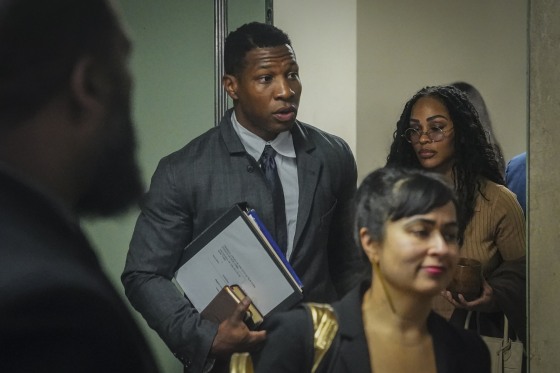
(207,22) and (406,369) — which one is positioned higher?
(207,22)

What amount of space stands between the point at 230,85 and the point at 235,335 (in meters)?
0.56

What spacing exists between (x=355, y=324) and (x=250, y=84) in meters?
0.57

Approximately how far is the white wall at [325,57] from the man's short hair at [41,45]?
16.5 inches

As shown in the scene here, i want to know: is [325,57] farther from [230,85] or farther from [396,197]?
[396,197]

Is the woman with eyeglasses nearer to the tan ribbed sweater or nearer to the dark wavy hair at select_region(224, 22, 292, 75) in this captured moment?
the tan ribbed sweater

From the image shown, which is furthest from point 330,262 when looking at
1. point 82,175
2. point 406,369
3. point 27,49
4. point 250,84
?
point 27,49

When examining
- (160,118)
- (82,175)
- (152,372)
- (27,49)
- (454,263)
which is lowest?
(152,372)

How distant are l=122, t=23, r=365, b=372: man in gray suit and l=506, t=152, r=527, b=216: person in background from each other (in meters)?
0.39

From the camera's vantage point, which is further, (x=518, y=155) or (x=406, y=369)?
(x=518, y=155)

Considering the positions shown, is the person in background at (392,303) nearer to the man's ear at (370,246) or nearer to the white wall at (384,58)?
the man's ear at (370,246)

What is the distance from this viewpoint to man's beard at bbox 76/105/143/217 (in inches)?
74.9

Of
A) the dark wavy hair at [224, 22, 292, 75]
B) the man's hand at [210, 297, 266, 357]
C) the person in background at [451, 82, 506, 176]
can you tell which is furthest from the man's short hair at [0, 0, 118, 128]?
the person in background at [451, 82, 506, 176]

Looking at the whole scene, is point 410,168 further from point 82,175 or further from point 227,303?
point 82,175

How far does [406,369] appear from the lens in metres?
1.77
